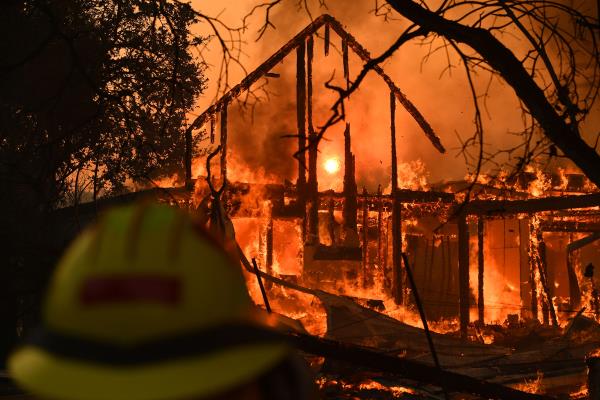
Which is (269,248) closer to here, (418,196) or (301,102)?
(301,102)

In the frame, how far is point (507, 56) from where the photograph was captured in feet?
12.2

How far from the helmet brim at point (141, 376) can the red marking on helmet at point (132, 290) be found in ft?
0.32

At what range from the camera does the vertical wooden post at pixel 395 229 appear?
2059 cm

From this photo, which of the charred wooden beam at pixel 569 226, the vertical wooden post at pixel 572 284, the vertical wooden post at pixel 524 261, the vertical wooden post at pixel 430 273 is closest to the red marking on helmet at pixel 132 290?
the vertical wooden post at pixel 572 284

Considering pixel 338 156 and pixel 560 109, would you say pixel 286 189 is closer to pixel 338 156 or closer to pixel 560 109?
pixel 338 156

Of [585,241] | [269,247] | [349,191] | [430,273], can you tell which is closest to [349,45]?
[349,191]

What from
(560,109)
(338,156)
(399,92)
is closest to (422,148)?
(338,156)

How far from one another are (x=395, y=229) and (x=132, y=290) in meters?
19.9

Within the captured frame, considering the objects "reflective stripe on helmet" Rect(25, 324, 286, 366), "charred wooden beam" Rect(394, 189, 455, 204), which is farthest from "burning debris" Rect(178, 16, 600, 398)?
"reflective stripe on helmet" Rect(25, 324, 286, 366)

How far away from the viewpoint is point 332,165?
25.5 metres

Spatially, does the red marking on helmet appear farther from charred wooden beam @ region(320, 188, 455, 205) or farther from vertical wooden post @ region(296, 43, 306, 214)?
charred wooden beam @ region(320, 188, 455, 205)

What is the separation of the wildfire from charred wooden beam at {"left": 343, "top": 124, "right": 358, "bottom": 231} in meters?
4.35

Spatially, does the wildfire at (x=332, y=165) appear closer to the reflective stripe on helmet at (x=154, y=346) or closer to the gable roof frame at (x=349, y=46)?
the gable roof frame at (x=349, y=46)

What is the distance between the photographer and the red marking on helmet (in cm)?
101
